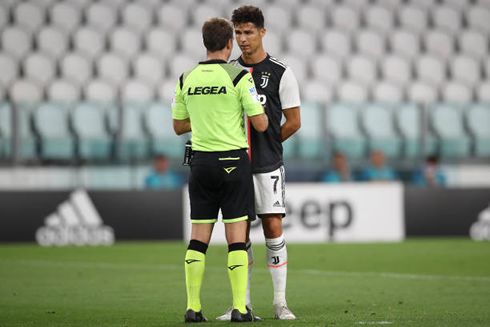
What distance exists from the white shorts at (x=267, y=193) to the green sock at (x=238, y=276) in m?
0.51

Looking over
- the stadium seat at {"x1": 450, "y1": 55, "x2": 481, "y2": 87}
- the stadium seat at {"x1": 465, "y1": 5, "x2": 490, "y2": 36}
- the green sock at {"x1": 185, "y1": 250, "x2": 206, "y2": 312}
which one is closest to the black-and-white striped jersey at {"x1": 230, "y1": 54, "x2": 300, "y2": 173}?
the green sock at {"x1": 185, "y1": 250, "x2": 206, "y2": 312}

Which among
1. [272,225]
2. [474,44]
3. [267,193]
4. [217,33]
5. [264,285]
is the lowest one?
[264,285]

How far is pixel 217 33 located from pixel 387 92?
545 inches

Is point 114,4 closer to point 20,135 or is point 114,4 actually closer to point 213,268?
point 20,135

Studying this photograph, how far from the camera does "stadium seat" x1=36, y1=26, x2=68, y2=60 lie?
17859 millimetres

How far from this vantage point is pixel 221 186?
17.2ft

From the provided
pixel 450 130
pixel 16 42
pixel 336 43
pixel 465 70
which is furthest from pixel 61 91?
pixel 465 70

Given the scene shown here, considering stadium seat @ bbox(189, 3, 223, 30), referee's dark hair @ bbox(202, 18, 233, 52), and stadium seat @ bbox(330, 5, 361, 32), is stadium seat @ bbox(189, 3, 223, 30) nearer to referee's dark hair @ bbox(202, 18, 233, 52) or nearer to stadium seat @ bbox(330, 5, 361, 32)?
stadium seat @ bbox(330, 5, 361, 32)

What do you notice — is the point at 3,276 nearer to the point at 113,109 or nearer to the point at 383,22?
the point at 113,109

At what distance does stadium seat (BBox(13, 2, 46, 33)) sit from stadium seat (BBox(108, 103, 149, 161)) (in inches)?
178

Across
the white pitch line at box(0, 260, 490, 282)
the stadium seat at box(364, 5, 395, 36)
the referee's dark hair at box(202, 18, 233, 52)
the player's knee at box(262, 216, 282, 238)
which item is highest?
the stadium seat at box(364, 5, 395, 36)

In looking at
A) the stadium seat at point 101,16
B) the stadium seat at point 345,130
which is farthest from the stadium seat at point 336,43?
the stadium seat at point 101,16

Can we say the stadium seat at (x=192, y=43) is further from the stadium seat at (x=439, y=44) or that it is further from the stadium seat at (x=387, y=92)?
the stadium seat at (x=439, y=44)

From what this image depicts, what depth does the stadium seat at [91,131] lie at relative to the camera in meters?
14.3
